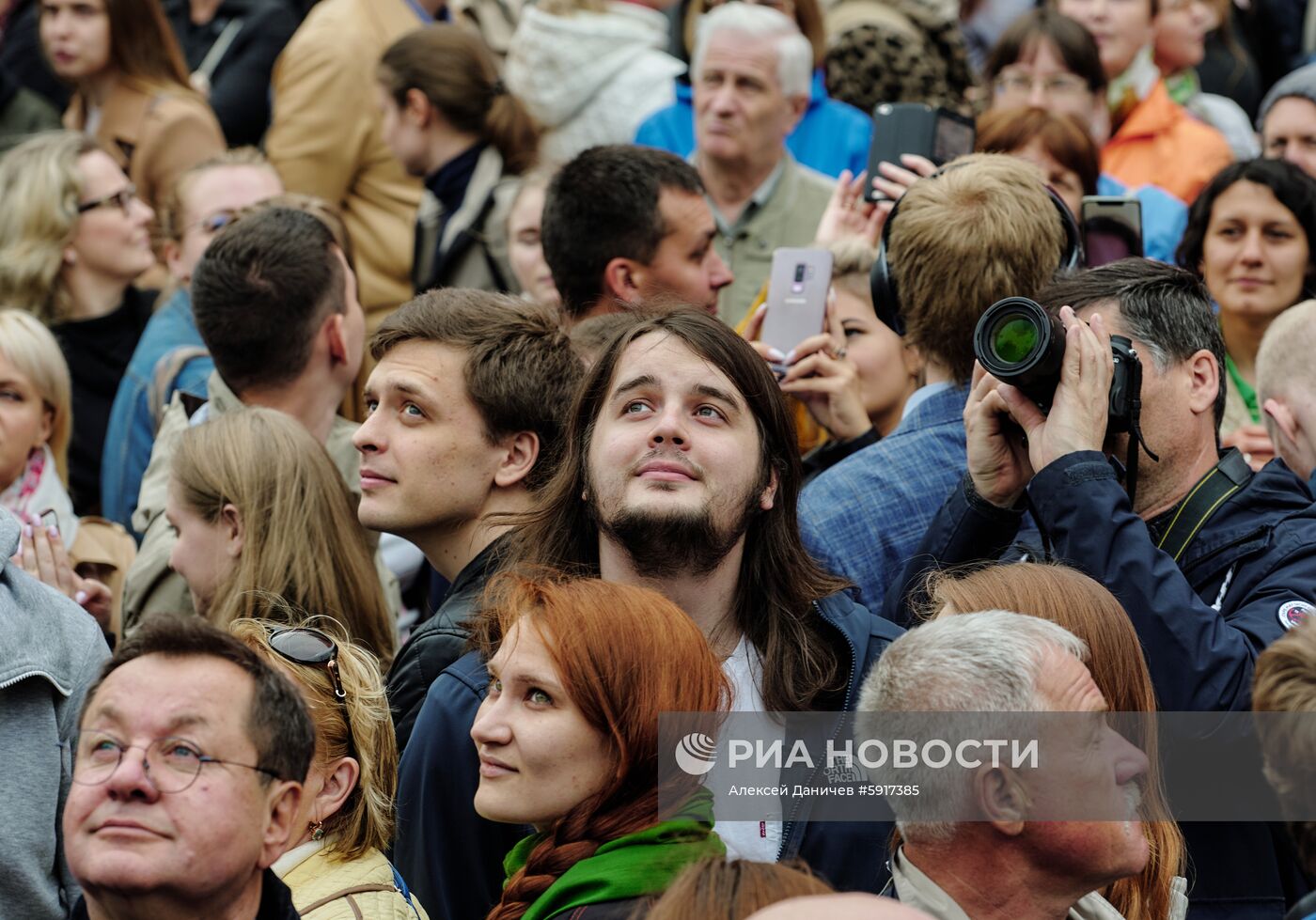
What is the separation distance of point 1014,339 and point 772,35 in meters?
3.15

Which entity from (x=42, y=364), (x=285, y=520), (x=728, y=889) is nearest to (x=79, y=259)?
(x=42, y=364)

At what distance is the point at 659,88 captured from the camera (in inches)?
304

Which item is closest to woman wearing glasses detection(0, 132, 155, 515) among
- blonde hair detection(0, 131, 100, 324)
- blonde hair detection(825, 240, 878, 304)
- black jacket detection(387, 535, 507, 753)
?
blonde hair detection(0, 131, 100, 324)

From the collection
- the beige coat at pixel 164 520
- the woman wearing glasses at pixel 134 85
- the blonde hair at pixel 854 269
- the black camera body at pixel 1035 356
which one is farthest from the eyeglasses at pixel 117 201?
the black camera body at pixel 1035 356

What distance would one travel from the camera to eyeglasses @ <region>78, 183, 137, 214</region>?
6.71 m

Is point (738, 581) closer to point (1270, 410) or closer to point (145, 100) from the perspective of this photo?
point (1270, 410)

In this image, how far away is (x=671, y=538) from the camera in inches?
144

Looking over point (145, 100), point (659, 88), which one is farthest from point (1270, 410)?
point (145, 100)

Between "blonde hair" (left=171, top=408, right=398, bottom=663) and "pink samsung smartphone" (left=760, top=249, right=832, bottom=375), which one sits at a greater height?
"pink samsung smartphone" (left=760, top=249, right=832, bottom=375)

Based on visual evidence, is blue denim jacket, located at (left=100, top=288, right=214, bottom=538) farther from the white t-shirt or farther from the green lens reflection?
the green lens reflection

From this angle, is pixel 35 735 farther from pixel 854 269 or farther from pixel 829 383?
pixel 854 269

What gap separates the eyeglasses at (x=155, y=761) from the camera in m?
2.89

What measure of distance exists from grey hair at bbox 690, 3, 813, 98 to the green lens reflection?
9.92 ft

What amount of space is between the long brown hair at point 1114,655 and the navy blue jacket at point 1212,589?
0.50ft
